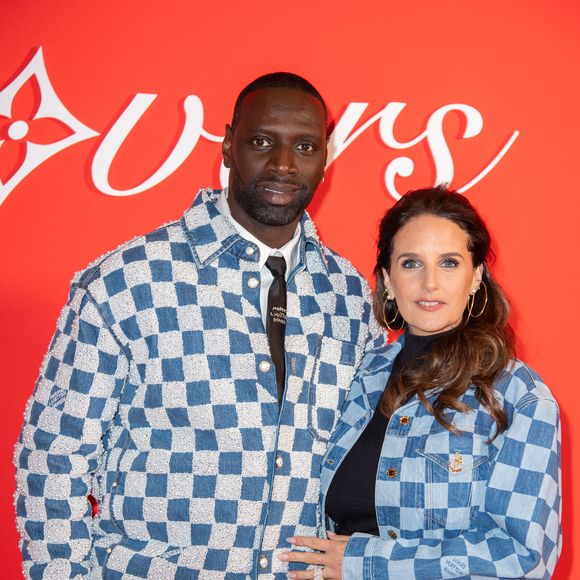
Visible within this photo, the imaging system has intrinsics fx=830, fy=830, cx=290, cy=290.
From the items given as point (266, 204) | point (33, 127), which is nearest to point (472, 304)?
point (266, 204)

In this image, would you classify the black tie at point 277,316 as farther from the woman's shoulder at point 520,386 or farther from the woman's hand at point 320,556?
the woman's shoulder at point 520,386

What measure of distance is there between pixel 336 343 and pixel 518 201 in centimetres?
113

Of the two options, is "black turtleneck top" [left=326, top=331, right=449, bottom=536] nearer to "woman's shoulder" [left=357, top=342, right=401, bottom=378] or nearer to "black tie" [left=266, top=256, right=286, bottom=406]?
"woman's shoulder" [left=357, top=342, right=401, bottom=378]

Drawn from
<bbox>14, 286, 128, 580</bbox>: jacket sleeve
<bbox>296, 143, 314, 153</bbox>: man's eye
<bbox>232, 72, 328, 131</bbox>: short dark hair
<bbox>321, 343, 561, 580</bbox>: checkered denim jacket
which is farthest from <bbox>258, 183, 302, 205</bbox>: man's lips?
<bbox>321, 343, 561, 580</bbox>: checkered denim jacket

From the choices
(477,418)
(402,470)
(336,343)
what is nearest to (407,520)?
(402,470)

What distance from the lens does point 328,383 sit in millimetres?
2400

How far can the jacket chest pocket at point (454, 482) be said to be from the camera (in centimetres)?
212

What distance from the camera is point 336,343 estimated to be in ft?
8.05

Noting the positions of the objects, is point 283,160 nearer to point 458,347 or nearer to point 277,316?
point 277,316

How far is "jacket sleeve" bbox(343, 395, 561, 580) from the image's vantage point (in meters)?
2.03

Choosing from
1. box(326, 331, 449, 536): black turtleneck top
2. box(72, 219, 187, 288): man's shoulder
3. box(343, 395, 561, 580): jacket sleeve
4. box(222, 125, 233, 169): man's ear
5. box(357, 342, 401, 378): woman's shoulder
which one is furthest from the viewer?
box(357, 342, 401, 378): woman's shoulder

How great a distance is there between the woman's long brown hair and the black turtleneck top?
82 mm

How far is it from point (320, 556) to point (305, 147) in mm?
1126

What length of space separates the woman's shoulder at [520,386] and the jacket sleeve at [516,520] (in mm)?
12
